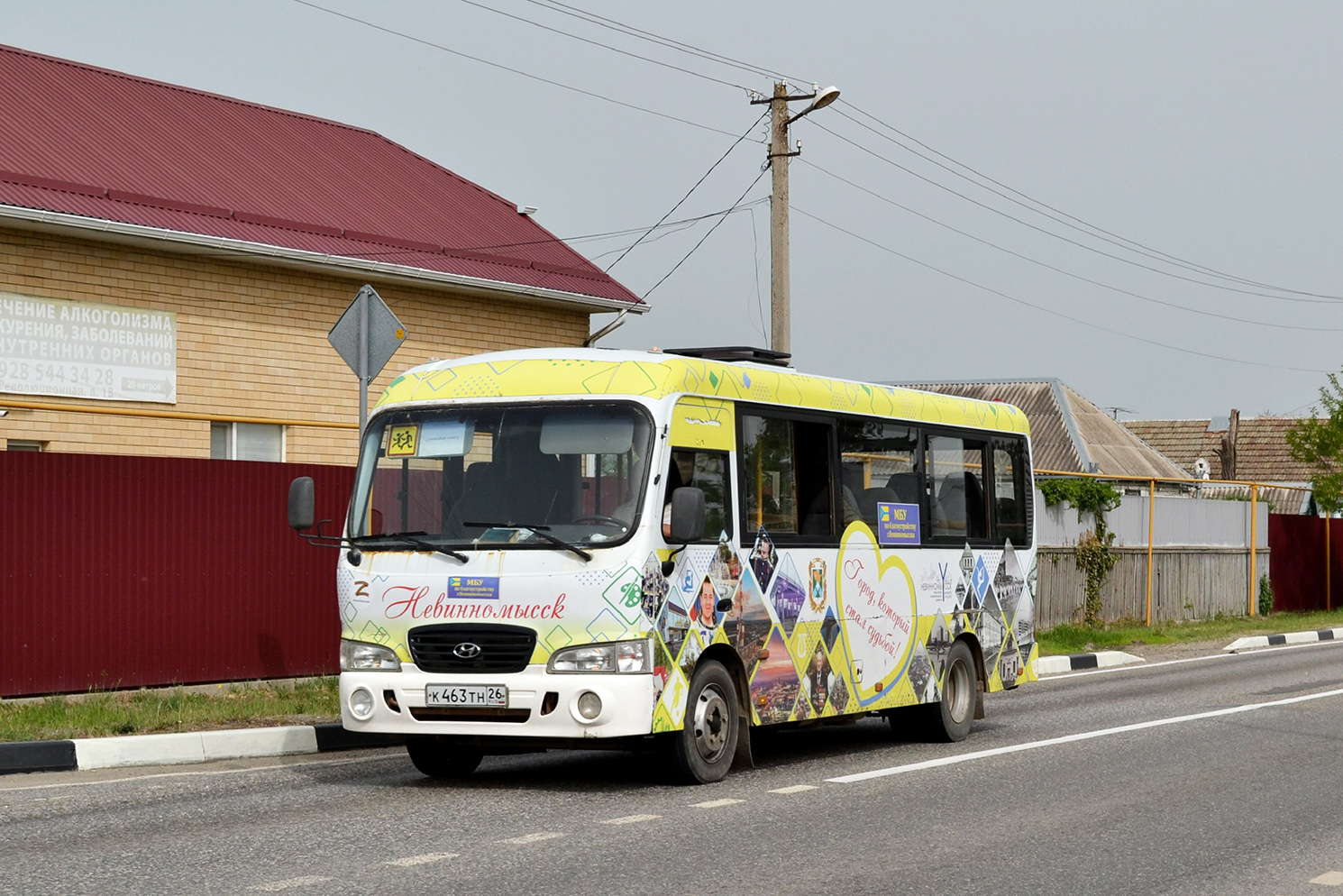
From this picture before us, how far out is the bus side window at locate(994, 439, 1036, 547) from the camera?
13.2m

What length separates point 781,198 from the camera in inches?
816

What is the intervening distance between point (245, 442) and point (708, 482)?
10.1m

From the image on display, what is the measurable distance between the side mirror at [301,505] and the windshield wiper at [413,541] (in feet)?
0.98

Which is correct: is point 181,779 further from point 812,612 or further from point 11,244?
point 11,244

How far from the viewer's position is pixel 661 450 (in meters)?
9.27

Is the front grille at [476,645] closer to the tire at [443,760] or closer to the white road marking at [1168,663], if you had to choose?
the tire at [443,760]

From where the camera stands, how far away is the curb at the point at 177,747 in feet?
33.4

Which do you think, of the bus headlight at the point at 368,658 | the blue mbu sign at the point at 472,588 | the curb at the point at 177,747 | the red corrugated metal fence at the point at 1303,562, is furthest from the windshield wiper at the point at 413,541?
the red corrugated metal fence at the point at 1303,562

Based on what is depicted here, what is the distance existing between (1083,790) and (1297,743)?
328cm

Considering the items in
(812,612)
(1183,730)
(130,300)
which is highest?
(130,300)

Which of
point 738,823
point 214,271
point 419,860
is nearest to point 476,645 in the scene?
point 738,823

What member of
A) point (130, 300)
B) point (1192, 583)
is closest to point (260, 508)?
point (130, 300)

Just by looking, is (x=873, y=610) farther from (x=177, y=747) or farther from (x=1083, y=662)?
(x=1083, y=662)

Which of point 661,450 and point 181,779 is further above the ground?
point 661,450
